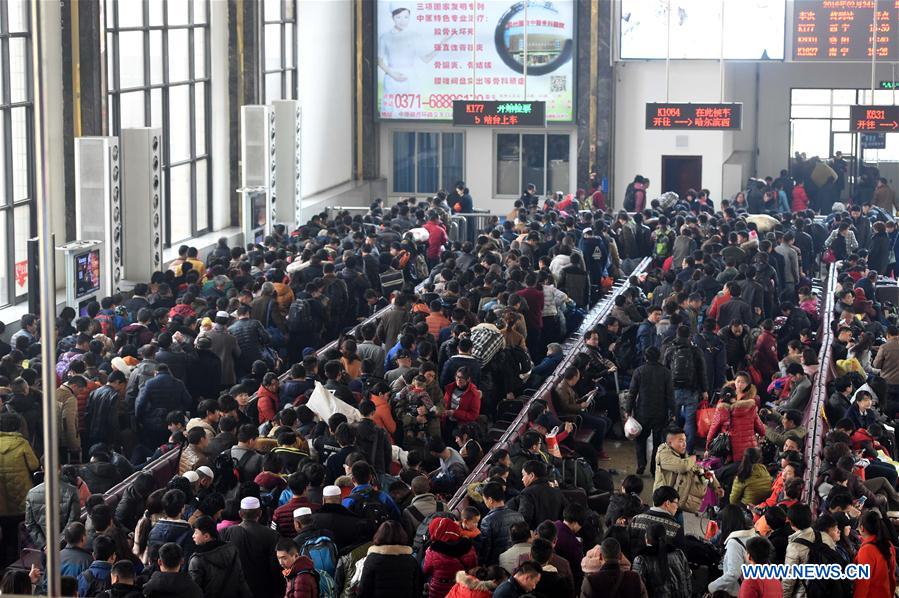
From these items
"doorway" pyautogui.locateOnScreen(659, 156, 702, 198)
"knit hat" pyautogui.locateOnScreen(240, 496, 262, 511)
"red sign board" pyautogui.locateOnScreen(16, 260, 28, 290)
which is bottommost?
"knit hat" pyautogui.locateOnScreen(240, 496, 262, 511)

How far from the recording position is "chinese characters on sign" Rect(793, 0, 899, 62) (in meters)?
25.1

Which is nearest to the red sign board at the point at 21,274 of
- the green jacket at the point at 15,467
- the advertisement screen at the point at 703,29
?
the green jacket at the point at 15,467

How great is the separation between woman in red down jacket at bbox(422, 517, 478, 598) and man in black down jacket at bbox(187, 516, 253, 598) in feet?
3.23

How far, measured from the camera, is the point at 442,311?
44.3 ft

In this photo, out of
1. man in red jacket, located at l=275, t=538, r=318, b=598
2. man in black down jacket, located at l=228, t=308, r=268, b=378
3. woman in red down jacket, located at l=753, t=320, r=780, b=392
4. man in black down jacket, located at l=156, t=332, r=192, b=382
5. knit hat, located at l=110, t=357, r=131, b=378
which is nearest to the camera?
man in red jacket, located at l=275, t=538, r=318, b=598

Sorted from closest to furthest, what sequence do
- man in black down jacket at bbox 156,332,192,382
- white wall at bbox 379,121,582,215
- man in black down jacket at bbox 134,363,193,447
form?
man in black down jacket at bbox 134,363,193,447, man in black down jacket at bbox 156,332,192,382, white wall at bbox 379,121,582,215

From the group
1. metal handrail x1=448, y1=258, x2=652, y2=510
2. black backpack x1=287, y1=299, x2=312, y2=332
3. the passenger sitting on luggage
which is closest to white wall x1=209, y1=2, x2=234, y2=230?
metal handrail x1=448, y1=258, x2=652, y2=510

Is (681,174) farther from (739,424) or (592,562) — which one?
(592,562)

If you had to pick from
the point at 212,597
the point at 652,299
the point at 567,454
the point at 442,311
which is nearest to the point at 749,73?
the point at 652,299

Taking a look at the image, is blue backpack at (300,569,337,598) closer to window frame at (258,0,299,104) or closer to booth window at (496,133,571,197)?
window frame at (258,0,299,104)

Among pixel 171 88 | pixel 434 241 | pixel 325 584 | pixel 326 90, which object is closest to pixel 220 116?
pixel 171 88

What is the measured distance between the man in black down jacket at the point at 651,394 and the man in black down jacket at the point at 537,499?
354cm

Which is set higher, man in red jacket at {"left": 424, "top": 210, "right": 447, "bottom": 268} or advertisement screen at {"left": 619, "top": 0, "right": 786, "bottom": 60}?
advertisement screen at {"left": 619, "top": 0, "right": 786, "bottom": 60}

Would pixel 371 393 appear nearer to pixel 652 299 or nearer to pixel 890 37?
pixel 652 299
